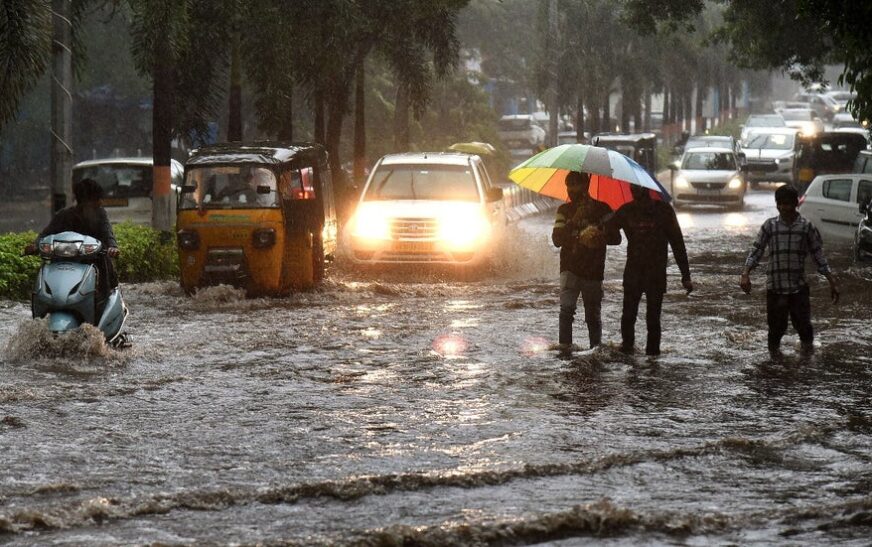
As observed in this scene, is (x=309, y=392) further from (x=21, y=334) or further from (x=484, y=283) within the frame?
(x=484, y=283)

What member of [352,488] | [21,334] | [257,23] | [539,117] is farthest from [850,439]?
[539,117]

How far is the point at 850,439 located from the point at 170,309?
9680mm

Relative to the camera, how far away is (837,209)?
26.7 m

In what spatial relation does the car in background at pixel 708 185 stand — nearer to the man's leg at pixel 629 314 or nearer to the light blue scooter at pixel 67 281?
the man's leg at pixel 629 314

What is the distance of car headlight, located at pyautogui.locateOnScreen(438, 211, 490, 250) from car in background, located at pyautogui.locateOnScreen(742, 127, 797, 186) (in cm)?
2967

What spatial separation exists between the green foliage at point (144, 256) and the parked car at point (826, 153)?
2104cm

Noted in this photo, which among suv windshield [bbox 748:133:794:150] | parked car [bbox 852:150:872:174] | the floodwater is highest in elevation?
suv windshield [bbox 748:133:794:150]

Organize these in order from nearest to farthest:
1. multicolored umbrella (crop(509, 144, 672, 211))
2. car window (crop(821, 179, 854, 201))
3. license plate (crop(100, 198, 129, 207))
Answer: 1. multicolored umbrella (crop(509, 144, 672, 211))
2. license plate (crop(100, 198, 129, 207))
3. car window (crop(821, 179, 854, 201))

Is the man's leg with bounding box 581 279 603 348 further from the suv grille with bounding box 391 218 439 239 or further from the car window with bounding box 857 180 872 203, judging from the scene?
the car window with bounding box 857 180 872 203

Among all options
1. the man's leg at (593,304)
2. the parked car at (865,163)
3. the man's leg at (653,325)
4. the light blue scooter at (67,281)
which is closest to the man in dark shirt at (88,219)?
the light blue scooter at (67,281)

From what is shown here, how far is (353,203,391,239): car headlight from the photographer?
2131cm

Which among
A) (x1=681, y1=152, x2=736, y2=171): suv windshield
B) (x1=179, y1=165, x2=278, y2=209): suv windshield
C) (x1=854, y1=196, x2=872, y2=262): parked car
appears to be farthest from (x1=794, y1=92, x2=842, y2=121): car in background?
(x1=179, y1=165, x2=278, y2=209): suv windshield

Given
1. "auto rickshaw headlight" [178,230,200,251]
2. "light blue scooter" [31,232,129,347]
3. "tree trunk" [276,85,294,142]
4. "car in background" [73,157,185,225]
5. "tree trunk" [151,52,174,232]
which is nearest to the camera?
"light blue scooter" [31,232,129,347]

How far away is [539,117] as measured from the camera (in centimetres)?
8631
